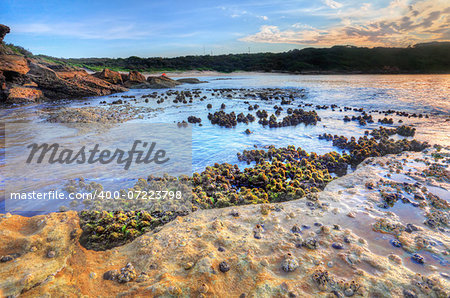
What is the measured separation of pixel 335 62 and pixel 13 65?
3662 inches

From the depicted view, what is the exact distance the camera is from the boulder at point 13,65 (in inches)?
819

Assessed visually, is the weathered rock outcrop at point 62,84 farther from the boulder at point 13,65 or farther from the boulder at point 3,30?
the boulder at point 3,30

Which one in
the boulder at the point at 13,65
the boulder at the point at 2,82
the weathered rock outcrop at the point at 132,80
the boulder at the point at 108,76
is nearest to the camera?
the boulder at the point at 2,82

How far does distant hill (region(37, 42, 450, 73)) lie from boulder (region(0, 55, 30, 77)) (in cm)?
5010

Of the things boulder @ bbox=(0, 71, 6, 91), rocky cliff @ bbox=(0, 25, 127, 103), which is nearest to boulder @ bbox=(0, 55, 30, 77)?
rocky cliff @ bbox=(0, 25, 127, 103)

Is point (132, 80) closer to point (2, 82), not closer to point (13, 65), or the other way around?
point (13, 65)

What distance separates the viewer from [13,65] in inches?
844

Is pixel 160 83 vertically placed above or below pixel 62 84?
above

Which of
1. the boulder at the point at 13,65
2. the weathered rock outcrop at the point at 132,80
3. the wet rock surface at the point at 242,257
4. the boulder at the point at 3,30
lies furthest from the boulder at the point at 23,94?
the wet rock surface at the point at 242,257

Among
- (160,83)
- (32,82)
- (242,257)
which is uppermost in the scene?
(160,83)

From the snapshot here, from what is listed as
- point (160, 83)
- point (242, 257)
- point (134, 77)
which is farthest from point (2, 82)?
point (242, 257)

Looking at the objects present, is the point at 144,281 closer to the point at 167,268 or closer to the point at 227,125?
the point at 167,268

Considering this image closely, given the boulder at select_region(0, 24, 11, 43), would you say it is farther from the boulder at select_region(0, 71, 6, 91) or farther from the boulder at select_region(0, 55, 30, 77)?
the boulder at select_region(0, 71, 6, 91)

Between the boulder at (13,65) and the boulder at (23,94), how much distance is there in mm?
1616
